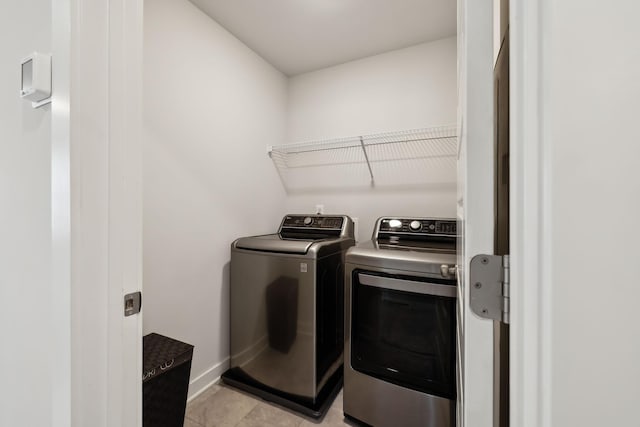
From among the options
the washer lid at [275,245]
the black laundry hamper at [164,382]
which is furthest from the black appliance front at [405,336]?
the black laundry hamper at [164,382]

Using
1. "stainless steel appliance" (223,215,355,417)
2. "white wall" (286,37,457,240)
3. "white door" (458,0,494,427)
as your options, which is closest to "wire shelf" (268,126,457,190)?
"white wall" (286,37,457,240)

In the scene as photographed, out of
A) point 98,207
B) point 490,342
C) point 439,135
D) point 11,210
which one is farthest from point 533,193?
point 439,135

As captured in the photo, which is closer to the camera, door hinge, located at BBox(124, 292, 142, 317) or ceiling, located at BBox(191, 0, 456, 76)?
door hinge, located at BBox(124, 292, 142, 317)

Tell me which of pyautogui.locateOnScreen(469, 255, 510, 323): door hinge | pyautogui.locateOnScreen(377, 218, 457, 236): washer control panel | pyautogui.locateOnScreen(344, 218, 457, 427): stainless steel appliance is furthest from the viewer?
pyautogui.locateOnScreen(377, 218, 457, 236): washer control panel

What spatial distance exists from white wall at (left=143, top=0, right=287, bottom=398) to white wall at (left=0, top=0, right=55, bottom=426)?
0.58 metres

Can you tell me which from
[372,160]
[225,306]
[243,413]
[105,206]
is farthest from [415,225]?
[105,206]

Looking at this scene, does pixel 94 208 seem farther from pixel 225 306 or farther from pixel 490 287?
pixel 225 306

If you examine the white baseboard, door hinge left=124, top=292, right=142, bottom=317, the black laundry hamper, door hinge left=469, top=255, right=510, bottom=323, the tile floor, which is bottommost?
the tile floor

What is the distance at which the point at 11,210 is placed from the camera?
0.85m

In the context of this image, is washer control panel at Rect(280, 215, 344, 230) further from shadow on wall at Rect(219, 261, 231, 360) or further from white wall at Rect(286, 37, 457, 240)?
shadow on wall at Rect(219, 261, 231, 360)

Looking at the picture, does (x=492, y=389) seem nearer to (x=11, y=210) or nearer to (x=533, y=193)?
(x=533, y=193)

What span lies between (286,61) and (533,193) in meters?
2.49

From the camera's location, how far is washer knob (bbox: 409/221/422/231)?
1.86m

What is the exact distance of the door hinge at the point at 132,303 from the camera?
0.69 meters
